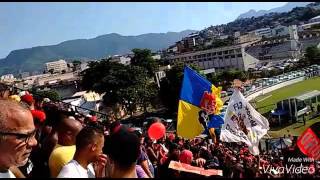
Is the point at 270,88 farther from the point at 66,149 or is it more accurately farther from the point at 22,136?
the point at 22,136

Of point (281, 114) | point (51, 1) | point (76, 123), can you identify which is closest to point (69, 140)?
point (76, 123)

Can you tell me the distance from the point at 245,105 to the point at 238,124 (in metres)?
0.47

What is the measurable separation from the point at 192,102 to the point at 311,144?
2.78m

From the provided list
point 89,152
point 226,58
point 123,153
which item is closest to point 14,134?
point 123,153

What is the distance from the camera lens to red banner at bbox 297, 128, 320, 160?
840 cm

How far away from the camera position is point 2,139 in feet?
11.0

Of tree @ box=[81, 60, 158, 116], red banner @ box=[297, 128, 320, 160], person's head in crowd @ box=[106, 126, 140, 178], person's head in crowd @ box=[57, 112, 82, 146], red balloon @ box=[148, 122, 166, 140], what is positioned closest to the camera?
person's head in crowd @ box=[106, 126, 140, 178]

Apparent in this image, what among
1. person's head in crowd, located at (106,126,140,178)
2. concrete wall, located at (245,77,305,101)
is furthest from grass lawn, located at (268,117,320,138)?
person's head in crowd, located at (106,126,140,178)

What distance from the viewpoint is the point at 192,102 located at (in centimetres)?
1026

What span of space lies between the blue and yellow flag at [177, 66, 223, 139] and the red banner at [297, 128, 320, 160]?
2.27 m

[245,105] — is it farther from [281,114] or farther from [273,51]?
[273,51]

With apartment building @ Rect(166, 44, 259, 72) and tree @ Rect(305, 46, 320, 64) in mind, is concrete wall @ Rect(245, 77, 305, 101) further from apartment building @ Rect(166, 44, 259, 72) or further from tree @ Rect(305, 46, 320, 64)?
apartment building @ Rect(166, 44, 259, 72)

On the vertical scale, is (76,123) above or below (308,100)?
above

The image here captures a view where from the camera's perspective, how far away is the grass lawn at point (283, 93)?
4459 centimetres
